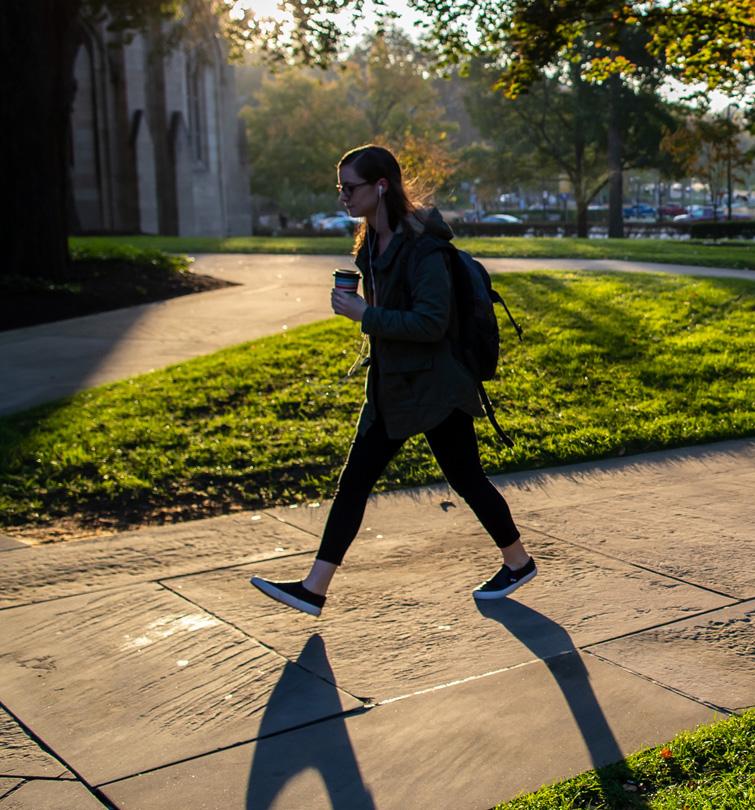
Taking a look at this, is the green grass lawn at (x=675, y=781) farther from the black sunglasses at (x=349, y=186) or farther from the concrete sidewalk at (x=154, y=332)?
the concrete sidewalk at (x=154, y=332)

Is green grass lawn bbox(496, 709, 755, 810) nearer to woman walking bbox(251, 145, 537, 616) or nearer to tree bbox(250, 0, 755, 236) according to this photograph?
woman walking bbox(251, 145, 537, 616)

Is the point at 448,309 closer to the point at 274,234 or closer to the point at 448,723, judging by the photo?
the point at 448,723

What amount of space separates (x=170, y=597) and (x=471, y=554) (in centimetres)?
145

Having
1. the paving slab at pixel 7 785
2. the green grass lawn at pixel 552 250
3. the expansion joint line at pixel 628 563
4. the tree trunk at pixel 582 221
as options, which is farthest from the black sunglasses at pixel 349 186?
the tree trunk at pixel 582 221

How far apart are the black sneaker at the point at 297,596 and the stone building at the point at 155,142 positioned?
2885cm

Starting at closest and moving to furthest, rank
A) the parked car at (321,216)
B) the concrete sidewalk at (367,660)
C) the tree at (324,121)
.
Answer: the concrete sidewalk at (367,660), the tree at (324,121), the parked car at (321,216)

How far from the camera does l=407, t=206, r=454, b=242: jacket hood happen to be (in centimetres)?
446

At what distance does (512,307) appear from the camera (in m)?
12.3

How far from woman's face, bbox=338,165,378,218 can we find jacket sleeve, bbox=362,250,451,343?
312 millimetres

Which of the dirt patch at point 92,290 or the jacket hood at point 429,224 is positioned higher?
the jacket hood at point 429,224

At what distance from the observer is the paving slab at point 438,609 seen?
4.26m

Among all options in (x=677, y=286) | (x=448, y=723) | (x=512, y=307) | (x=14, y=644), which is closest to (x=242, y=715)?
(x=448, y=723)

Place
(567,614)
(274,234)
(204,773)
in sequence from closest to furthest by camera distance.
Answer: (204,773), (567,614), (274,234)

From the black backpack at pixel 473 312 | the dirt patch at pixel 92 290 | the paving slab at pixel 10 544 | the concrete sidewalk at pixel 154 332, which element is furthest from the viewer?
the dirt patch at pixel 92 290
